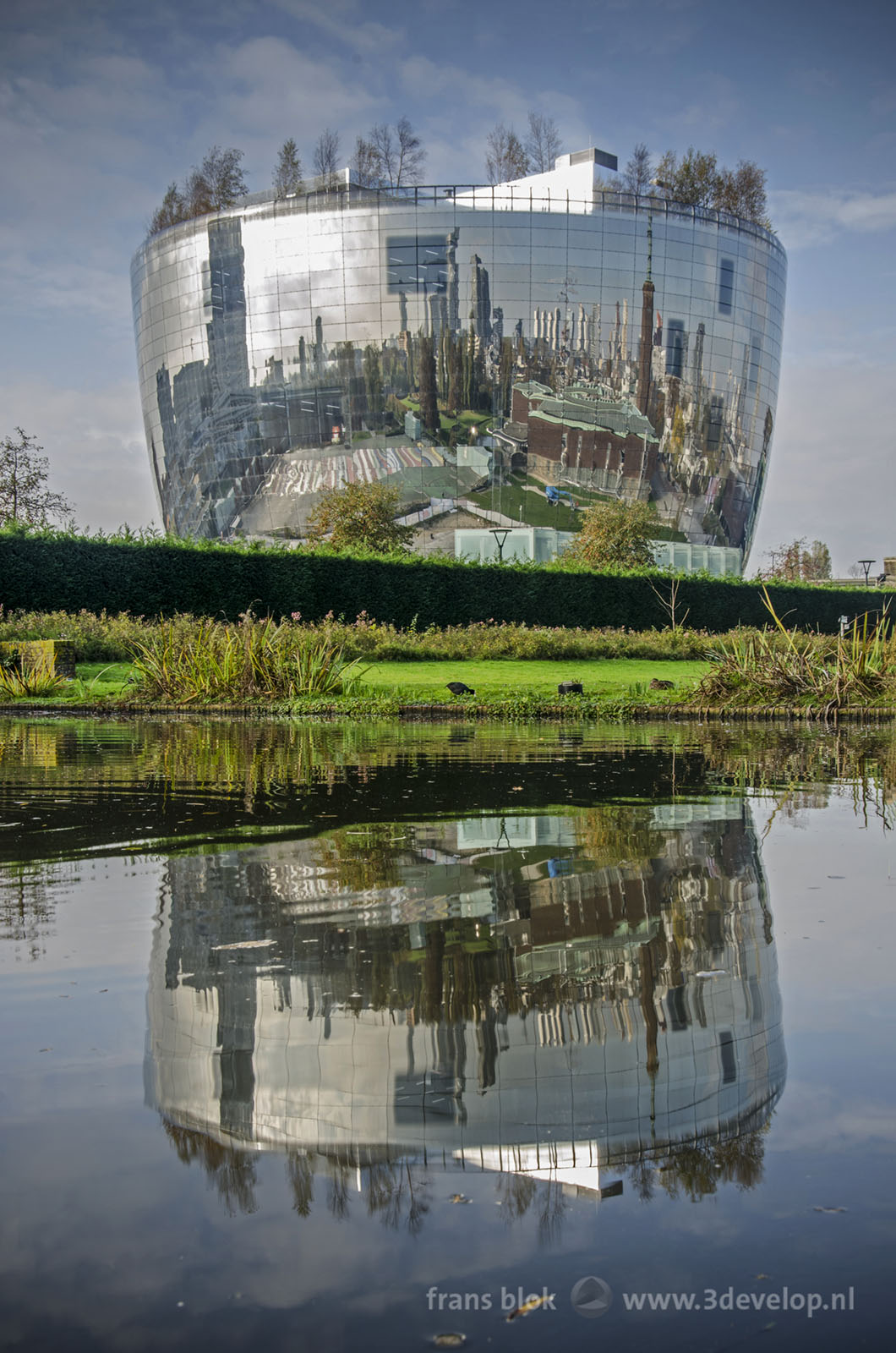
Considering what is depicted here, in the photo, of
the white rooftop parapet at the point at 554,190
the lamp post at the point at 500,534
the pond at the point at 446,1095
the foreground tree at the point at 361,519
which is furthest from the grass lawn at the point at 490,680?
the white rooftop parapet at the point at 554,190

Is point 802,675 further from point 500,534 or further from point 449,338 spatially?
point 449,338

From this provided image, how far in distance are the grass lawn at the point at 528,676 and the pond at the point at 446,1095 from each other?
12.3 m

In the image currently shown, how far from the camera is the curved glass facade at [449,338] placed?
62.3m

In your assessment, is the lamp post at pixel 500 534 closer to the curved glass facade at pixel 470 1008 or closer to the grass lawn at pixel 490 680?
the grass lawn at pixel 490 680

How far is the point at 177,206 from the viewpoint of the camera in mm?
73875

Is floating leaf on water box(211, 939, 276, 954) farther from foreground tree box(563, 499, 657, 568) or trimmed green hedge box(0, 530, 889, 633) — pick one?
foreground tree box(563, 499, 657, 568)

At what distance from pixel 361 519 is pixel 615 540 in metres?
10.6

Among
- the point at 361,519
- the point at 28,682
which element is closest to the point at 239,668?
the point at 28,682

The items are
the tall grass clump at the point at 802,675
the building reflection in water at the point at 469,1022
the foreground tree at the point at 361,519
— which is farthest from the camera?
the foreground tree at the point at 361,519

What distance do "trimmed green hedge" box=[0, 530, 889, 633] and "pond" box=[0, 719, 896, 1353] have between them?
79.3 ft

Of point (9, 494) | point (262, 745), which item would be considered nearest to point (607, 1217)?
point (262, 745)

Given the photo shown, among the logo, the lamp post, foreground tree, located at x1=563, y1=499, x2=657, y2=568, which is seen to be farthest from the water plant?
the lamp post

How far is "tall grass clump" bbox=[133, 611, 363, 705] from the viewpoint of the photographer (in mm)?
16578

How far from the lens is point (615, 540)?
50000 millimetres
